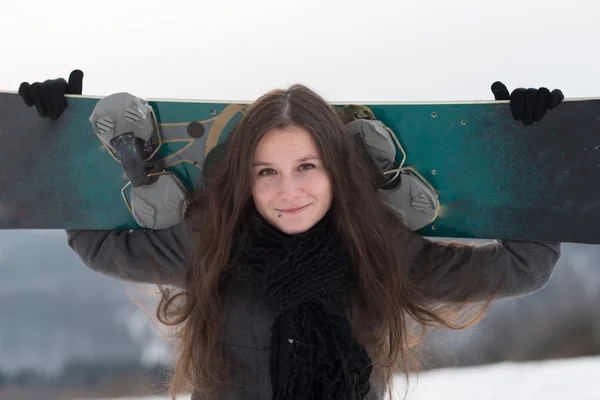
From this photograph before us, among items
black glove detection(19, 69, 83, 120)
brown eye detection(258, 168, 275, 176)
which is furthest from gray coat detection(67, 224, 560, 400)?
black glove detection(19, 69, 83, 120)

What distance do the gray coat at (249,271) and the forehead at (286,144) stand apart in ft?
1.06

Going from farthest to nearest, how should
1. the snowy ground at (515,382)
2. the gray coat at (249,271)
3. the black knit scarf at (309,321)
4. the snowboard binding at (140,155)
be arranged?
1. the snowy ground at (515,382)
2. the snowboard binding at (140,155)
3. the gray coat at (249,271)
4. the black knit scarf at (309,321)

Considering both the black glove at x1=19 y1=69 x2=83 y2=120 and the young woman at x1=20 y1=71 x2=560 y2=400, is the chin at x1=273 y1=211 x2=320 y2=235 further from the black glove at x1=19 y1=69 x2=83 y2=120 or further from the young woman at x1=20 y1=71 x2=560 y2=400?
the black glove at x1=19 y1=69 x2=83 y2=120

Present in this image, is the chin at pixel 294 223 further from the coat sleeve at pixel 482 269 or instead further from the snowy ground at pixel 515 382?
the snowy ground at pixel 515 382

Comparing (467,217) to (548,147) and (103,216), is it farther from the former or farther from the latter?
(103,216)

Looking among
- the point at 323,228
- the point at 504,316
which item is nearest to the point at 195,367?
the point at 323,228

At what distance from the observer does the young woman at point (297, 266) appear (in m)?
1.54

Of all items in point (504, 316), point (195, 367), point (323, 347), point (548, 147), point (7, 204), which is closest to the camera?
point (323, 347)

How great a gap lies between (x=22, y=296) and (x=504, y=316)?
9.79ft

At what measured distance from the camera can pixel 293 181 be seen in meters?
1.54

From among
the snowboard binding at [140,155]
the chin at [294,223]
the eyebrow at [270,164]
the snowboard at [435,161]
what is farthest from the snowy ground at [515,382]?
the eyebrow at [270,164]

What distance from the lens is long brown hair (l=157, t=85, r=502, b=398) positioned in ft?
5.22

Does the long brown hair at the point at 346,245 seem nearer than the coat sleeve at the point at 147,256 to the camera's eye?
Yes

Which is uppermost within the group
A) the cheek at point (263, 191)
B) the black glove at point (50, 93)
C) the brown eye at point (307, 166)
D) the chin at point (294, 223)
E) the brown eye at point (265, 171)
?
the black glove at point (50, 93)
